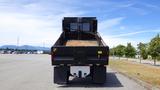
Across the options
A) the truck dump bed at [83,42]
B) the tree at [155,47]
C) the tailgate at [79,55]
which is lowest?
the tailgate at [79,55]

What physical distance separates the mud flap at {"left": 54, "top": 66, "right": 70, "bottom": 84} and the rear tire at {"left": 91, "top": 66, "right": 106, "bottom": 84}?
3.92ft

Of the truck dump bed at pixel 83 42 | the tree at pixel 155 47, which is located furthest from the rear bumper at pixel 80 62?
the tree at pixel 155 47

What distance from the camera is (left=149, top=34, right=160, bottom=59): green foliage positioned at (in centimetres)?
6472

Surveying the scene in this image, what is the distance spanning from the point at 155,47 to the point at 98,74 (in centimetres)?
4792

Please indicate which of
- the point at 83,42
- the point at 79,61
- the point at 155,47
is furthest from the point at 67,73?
the point at 155,47

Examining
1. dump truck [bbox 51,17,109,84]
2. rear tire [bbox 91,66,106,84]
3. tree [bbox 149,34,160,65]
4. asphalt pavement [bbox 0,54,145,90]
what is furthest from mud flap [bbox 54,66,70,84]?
tree [bbox 149,34,160,65]

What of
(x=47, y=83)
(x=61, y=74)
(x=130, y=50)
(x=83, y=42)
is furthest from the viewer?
(x=130, y=50)

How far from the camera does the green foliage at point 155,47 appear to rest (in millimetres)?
64725

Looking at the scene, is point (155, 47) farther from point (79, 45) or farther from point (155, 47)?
point (79, 45)

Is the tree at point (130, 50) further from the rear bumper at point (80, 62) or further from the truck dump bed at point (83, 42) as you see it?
the rear bumper at point (80, 62)

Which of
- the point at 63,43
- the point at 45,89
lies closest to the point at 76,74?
the point at 45,89

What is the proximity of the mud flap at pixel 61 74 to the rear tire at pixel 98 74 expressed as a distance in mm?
1196

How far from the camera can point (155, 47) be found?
6494cm

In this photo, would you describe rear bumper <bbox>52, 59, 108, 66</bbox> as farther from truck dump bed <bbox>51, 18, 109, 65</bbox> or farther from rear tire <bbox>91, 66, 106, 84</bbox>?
rear tire <bbox>91, 66, 106, 84</bbox>
